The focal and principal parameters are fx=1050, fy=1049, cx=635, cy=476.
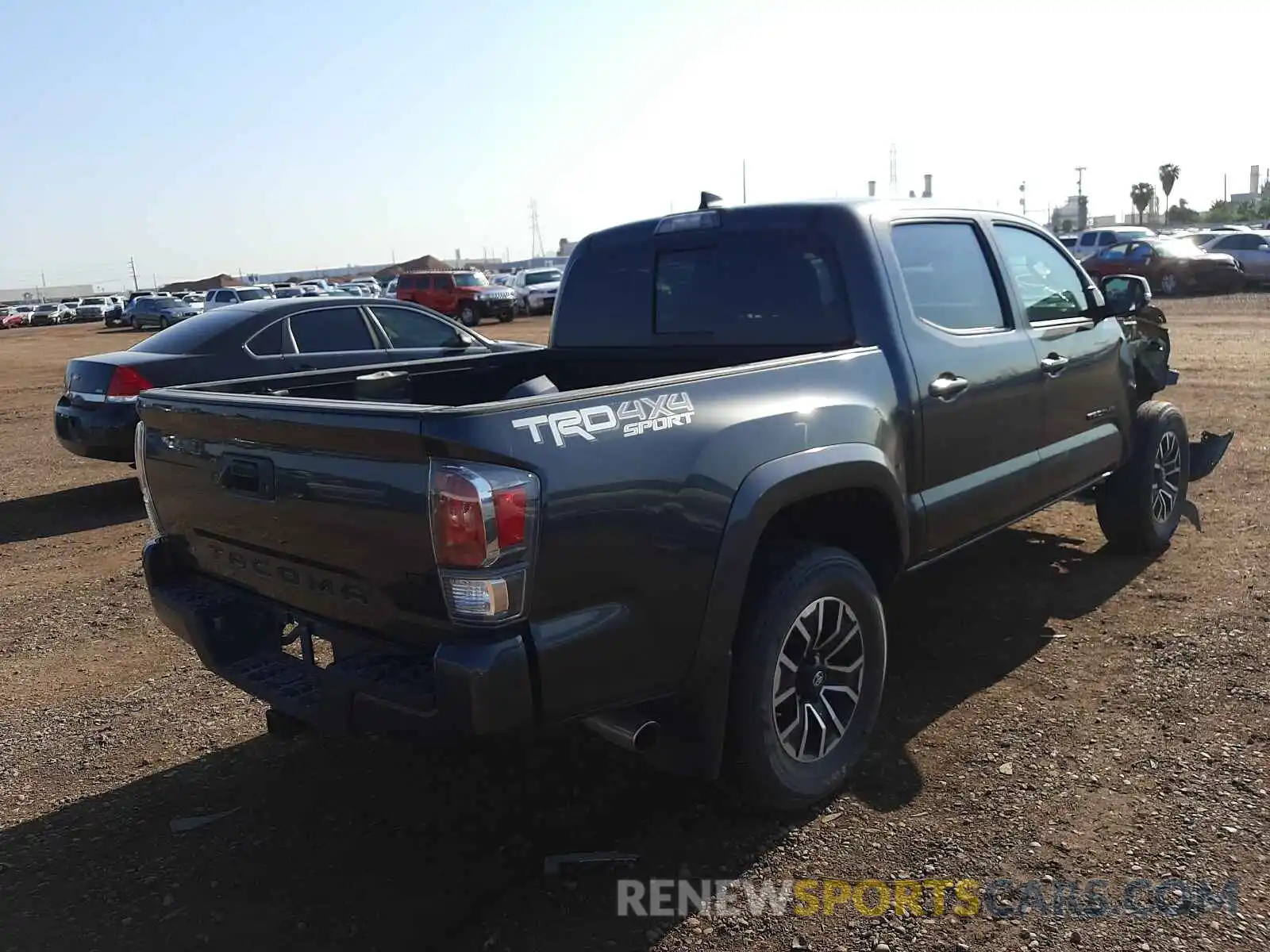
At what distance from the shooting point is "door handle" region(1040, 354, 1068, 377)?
4.70 metres

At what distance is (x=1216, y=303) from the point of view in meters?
24.8

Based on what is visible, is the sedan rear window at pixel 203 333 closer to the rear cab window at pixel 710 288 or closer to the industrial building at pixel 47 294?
the rear cab window at pixel 710 288

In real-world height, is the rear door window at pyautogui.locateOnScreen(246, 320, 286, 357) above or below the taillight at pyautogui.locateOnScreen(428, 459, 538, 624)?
above

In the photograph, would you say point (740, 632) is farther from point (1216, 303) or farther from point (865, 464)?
point (1216, 303)

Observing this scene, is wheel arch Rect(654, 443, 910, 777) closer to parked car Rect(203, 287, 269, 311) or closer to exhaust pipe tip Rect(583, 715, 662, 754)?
exhaust pipe tip Rect(583, 715, 662, 754)

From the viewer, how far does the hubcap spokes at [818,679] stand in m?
3.36

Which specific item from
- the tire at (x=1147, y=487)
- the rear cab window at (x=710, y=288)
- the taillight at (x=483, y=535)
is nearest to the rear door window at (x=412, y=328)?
the rear cab window at (x=710, y=288)

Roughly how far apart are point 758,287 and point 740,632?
62.7 inches

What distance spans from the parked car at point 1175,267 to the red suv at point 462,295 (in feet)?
54.9

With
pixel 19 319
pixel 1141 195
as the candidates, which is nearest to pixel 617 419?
pixel 19 319

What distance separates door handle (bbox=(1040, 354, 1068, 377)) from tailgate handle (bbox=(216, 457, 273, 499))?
334 cm

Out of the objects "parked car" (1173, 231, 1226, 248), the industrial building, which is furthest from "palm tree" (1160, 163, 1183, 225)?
the industrial building

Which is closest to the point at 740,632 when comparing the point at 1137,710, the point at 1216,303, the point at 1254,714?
the point at 1137,710

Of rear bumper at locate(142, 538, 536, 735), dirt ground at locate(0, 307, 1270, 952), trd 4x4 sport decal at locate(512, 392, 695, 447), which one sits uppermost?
trd 4x4 sport decal at locate(512, 392, 695, 447)
